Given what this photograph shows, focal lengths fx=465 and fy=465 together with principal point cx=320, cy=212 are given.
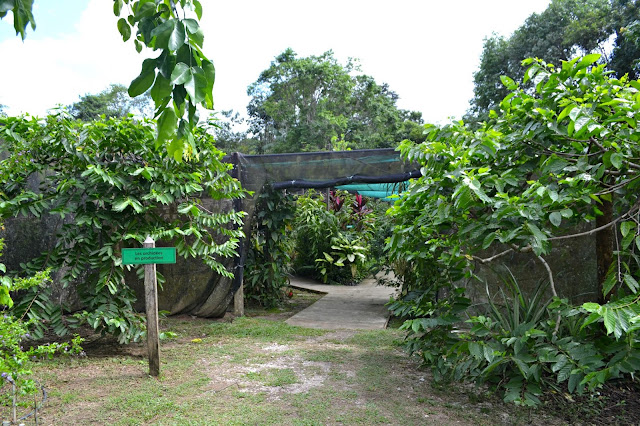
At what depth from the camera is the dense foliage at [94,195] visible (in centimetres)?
376

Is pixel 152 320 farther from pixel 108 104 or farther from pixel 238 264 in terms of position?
pixel 108 104

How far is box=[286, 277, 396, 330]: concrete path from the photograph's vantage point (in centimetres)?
570

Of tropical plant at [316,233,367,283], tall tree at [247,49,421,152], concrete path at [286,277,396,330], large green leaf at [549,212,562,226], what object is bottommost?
concrete path at [286,277,396,330]

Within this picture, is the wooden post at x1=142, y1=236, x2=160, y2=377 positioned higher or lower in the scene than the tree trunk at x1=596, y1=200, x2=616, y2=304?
lower

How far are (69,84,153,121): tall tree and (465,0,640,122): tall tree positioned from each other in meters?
18.3

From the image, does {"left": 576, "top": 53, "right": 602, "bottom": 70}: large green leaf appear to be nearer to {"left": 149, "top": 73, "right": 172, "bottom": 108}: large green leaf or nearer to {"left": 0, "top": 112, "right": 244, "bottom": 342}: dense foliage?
{"left": 149, "top": 73, "right": 172, "bottom": 108}: large green leaf

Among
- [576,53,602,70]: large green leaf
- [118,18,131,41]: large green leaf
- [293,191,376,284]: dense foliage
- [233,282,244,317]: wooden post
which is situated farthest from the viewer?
[293,191,376,284]: dense foliage

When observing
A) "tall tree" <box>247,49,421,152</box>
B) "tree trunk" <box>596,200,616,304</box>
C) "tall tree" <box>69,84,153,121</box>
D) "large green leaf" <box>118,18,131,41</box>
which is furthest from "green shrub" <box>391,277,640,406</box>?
"tall tree" <box>69,84,153,121</box>

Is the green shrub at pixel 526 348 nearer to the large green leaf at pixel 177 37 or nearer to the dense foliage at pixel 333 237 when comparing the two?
the large green leaf at pixel 177 37

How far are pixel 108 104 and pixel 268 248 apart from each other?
2904 cm

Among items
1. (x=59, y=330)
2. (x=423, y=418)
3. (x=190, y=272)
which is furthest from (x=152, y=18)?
(x=190, y=272)

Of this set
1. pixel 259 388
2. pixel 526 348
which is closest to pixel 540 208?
pixel 526 348

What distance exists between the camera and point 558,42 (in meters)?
17.1

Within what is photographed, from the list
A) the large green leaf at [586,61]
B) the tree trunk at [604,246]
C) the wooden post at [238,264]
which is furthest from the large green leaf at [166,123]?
the wooden post at [238,264]
